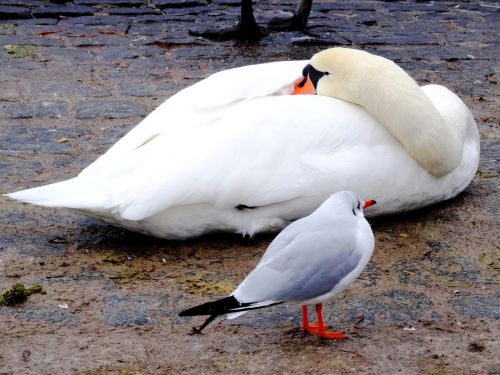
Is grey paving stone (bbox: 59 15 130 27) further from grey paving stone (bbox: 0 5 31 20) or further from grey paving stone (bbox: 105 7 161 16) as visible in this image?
grey paving stone (bbox: 0 5 31 20)

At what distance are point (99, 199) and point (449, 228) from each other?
1484mm

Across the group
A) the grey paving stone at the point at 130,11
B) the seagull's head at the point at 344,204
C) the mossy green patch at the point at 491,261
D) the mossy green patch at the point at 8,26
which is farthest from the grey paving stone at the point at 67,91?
the seagull's head at the point at 344,204

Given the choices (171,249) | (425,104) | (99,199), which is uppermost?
(425,104)

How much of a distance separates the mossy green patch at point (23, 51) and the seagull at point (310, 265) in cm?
419

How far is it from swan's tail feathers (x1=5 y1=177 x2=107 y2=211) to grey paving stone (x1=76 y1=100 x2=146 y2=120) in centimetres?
180

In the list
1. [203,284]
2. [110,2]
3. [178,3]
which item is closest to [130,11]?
[110,2]

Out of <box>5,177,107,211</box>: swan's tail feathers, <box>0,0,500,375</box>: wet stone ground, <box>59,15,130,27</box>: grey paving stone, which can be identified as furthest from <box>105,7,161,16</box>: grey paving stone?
<box>5,177,107,211</box>: swan's tail feathers

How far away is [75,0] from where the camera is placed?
8609 mm

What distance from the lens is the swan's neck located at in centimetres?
406

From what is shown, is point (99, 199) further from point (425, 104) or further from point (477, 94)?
point (477, 94)

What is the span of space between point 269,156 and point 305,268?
3.22ft

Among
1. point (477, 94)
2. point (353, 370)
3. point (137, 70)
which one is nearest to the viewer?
point (353, 370)

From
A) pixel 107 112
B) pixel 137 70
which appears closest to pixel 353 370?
pixel 107 112

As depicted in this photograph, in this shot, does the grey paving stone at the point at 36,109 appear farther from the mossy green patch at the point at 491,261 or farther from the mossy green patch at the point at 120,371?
the mossy green patch at the point at 120,371
